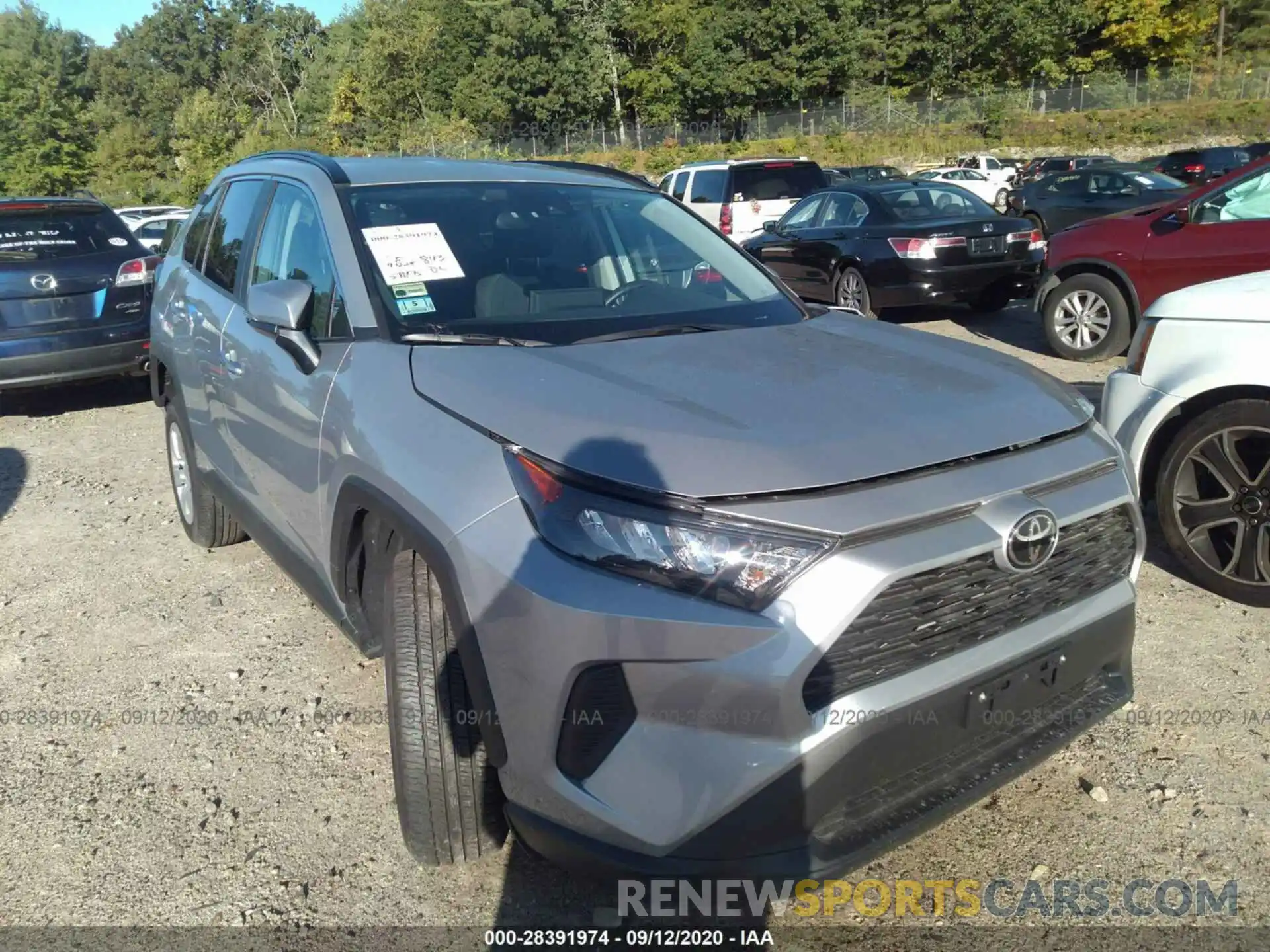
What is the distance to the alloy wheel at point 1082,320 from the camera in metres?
8.10

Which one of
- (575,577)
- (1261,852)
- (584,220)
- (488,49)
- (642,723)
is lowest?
(1261,852)

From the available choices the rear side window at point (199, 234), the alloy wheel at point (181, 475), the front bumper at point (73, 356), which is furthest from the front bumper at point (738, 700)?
the front bumper at point (73, 356)

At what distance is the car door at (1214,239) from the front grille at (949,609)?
17.8 ft

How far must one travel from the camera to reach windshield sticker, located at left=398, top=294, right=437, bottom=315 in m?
2.82

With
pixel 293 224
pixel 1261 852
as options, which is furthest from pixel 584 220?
pixel 1261 852

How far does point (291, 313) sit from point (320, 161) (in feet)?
3.30

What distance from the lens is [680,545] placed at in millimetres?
1940

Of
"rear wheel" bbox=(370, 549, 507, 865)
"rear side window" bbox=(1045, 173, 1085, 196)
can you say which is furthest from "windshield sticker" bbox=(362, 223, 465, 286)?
"rear side window" bbox=(1045, 173, 1085, 196)

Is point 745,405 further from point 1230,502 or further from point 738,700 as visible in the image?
point 1230,502

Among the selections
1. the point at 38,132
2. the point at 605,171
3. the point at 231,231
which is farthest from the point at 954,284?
the point at 38,132

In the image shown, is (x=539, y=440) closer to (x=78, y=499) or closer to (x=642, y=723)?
(x=642, y=723)

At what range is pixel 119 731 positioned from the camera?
3.40 meters

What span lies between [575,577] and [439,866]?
108 centimetres

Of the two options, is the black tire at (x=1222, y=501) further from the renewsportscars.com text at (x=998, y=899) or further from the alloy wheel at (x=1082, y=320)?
the alloy wheel at (x=1082, y=320)
